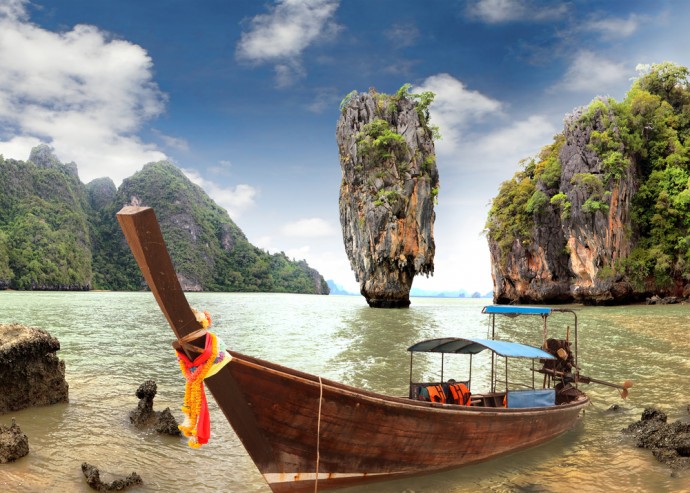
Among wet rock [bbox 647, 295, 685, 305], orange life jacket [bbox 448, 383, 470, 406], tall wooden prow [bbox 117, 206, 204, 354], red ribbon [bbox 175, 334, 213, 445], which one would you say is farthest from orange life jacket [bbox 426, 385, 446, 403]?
wet rock [bbox 647, 295, 685, 305]

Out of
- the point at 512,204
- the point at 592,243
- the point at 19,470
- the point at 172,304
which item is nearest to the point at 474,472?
the point at 172,304

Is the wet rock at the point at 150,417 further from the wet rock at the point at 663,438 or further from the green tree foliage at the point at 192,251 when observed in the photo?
the green tree foliage at the point at 192,251

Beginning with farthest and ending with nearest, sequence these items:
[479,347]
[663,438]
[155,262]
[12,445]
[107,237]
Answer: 1. [107,237]
2. [479,347]
3. [663,438]
4. [12,445]
5. [155,262]

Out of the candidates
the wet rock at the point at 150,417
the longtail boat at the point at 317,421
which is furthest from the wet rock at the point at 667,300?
the wet rock at the point at 150,417

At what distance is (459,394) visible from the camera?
23.7 feet

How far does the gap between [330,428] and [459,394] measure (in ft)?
11.2

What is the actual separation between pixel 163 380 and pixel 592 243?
3416 centimetres

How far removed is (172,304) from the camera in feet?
11.8

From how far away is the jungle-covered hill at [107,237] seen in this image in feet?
258

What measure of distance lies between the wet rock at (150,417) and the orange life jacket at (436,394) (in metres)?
4.17

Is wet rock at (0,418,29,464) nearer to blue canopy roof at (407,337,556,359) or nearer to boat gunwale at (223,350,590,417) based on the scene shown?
boat gunwale at (223,350,590,417)

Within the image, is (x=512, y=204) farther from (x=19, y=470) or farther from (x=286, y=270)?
(x=286, y=270)

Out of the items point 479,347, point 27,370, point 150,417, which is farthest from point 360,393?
point 27,370

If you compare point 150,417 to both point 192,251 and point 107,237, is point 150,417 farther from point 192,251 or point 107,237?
point 107,237
